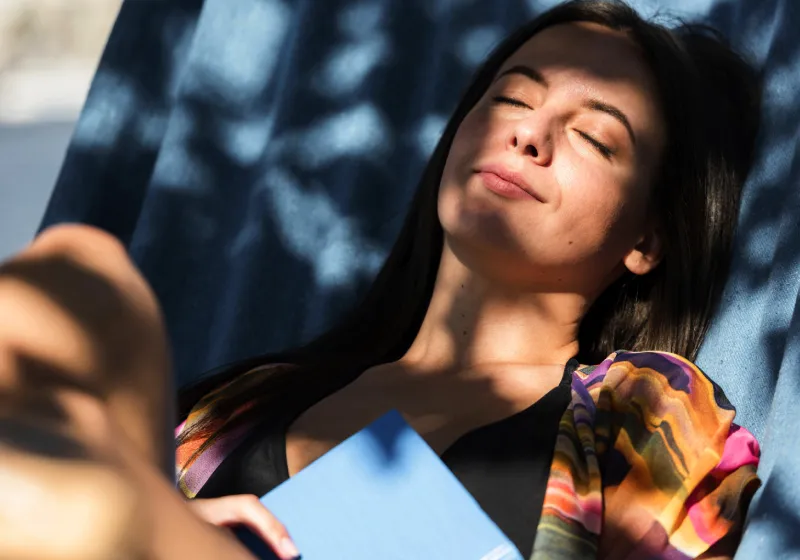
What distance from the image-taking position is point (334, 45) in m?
2.48

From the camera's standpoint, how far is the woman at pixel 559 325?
1536mm

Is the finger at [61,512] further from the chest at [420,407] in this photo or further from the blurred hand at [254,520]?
the chest at [420,407]

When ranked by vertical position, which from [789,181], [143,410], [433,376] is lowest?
[433,376]

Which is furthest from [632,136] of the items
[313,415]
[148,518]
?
[148,518]

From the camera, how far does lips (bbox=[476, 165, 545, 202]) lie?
178 centimetres

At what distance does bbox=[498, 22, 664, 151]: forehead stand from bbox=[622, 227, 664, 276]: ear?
15 centimetres

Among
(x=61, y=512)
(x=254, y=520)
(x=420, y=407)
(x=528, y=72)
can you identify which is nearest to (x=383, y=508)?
(x=254, y=520)

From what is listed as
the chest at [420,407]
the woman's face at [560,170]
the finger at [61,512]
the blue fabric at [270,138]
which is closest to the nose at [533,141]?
the woman's face at [560,170]

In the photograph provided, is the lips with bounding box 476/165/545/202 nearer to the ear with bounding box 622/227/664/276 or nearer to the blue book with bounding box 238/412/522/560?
the ear with bounding box 622/227/664/276

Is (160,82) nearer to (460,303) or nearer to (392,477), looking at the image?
(460,303)

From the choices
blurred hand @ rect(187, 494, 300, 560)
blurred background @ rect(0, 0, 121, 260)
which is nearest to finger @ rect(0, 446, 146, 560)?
blurred hand @ rect(187, 494, 300, 560)

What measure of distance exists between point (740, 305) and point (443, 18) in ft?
2.99

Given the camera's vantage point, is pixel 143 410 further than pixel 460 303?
No

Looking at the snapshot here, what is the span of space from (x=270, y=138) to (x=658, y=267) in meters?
0.84
